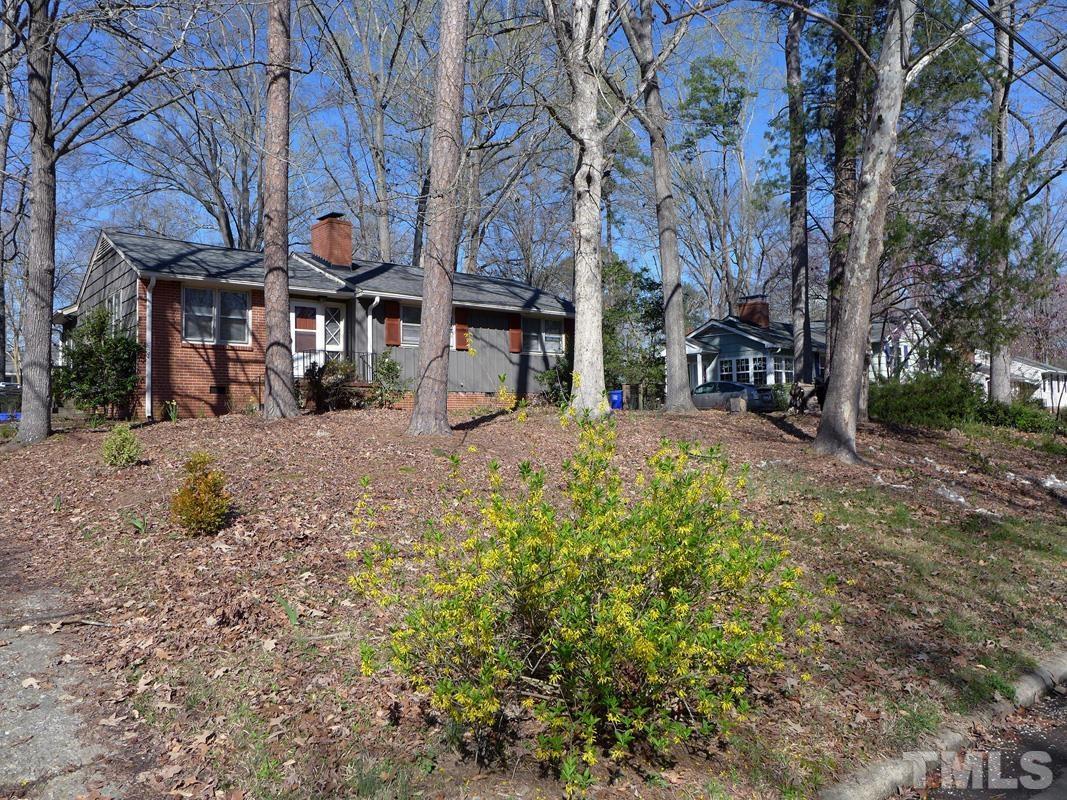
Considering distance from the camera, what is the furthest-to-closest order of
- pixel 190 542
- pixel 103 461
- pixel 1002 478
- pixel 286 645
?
pixel 1002 478
pixel 103 461
pixel 190 542
pixel 286 645

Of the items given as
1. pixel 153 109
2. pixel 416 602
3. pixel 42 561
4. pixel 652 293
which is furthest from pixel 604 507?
pixel 652 293

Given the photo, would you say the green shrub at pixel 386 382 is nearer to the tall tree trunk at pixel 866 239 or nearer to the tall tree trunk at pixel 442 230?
the tall tree trunk at pixel 442 230

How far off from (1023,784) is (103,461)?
10.2 metres

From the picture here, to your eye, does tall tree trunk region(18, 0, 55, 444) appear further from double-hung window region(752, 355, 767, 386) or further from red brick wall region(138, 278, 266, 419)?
double-hung window region(752, 355, 767, 386)

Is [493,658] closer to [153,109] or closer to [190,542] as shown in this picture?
[190,542]

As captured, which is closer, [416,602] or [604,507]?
[604,507]

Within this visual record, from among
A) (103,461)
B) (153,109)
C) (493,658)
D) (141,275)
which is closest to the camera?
(493,658)

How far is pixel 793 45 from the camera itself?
2066 centimetres

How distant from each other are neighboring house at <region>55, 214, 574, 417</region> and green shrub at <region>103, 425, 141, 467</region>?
6.30m

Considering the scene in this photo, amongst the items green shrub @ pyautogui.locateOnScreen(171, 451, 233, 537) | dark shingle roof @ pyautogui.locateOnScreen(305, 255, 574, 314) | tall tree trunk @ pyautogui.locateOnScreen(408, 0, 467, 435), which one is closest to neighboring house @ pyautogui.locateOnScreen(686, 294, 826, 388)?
dark shingle roof @ pyautogui.locateOnScreen(305, 255, 574, 314)

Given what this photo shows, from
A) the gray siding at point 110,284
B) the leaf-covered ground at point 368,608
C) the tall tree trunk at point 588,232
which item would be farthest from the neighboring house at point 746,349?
the gray siding at point 110,284

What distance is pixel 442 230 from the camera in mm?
11234

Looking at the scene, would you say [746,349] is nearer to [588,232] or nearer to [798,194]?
[798,194]

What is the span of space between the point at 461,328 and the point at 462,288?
4.89ft
